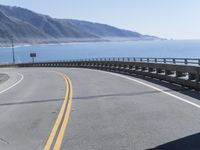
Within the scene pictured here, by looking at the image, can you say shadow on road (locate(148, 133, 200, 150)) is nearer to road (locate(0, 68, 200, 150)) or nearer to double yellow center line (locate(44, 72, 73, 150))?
road (locate(0, 68, 200, 150))

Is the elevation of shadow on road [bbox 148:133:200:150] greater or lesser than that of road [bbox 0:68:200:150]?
greater

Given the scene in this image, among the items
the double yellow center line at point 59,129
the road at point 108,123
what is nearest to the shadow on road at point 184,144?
the road at point 108,123

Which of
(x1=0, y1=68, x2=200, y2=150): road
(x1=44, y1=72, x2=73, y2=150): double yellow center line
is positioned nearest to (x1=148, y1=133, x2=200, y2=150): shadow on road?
(x1=0, y1=68, x2=200, y2=150): road

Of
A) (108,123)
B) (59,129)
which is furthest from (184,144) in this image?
(59,129)

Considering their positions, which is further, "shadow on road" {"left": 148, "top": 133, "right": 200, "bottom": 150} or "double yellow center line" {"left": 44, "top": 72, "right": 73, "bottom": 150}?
"double yellow center line" {"left": 44, "top": 72, "right": 73, "bottom": 150}

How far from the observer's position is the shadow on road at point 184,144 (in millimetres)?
7952

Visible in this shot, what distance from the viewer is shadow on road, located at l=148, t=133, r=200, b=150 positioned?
7952 mm

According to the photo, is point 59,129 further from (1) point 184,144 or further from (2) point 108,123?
(1) point 184,144

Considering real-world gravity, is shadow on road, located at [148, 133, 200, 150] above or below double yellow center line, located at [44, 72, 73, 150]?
above

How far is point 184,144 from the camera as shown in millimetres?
8258

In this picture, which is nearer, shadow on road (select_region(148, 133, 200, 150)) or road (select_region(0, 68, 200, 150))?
shadow on road (select_region(148, 133, 200, 150))

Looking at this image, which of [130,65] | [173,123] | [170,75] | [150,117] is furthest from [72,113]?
[130,65]

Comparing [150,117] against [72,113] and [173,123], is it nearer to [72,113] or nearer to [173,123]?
[173,123]

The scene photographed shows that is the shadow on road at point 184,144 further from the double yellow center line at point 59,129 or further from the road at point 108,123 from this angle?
the double yellow center line at point 59,129
